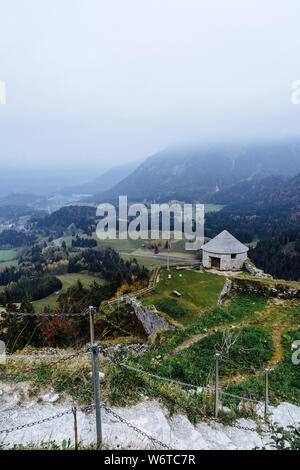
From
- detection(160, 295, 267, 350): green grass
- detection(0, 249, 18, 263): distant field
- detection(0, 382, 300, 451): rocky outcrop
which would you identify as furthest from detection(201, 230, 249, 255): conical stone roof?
detection(0, 249, 18, 263): distant field

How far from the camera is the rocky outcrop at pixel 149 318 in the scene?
52.5 feet

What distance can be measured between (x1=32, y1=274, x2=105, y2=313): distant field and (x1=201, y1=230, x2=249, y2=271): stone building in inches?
1872

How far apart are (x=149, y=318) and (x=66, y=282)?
251 ft

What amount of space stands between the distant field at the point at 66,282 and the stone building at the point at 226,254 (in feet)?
156

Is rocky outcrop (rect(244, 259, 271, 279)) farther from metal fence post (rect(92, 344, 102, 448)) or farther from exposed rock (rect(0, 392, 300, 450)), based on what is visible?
metal fence post (rect(92, 344, 102, 448))

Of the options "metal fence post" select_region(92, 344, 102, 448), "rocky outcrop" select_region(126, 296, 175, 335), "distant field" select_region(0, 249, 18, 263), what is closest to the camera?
"metal fence post" select_region(92, 344, 102, 448)

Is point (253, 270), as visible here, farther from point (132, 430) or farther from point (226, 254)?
point (132, 430)

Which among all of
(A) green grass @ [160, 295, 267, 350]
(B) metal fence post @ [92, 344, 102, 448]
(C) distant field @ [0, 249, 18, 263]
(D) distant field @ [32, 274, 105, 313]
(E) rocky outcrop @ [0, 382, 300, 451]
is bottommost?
(C) distant field @ [0, 249, 18, 263]

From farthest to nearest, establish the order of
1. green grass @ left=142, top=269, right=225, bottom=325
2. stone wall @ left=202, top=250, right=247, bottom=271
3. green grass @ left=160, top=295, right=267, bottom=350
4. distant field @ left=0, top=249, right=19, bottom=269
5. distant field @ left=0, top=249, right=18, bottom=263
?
distant field @ left=0, top=249, right=18, bottom=263 < distant field @ left=0, top=249, right=19, bottom=269 < stone wall @ left=202, top=250, right=247, bottom=271 < green grass @ left=142, top=269, right=225, bottom=325 < green grass @ left=160, top=295, right=267, bottom=350

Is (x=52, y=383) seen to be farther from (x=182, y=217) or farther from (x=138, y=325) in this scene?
(x=182, y=217)

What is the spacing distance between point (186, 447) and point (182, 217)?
15600 cm

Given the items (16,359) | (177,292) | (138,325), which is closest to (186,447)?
(16,359)

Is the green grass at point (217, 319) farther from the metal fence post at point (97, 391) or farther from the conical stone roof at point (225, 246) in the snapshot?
the conical stone roof at point (225, 246)

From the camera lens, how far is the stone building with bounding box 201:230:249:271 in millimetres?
22750
